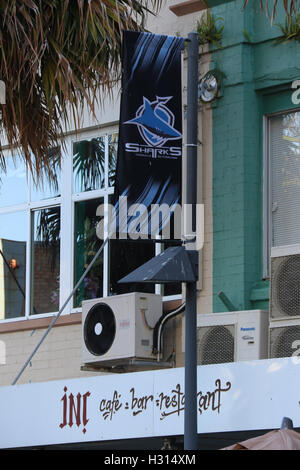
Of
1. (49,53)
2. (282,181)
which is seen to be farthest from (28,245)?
(49,53)

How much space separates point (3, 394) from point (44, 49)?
441 centimetres

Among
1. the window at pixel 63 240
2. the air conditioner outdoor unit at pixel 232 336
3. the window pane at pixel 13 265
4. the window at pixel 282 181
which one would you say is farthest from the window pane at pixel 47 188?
the air conditioner outdoor unit at pixel 232 336

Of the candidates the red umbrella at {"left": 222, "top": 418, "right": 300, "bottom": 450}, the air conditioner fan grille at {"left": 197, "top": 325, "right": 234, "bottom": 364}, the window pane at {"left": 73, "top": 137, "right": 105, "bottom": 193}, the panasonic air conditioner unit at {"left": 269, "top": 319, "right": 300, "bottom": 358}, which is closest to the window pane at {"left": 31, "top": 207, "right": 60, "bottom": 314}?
the window pane at {"left": 73, "top": 137, "right": 105, "bottom": 193}

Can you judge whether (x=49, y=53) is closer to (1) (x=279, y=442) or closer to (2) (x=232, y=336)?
(2) (x=232, y=336)

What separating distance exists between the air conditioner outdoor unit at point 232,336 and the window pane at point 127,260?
1790mm

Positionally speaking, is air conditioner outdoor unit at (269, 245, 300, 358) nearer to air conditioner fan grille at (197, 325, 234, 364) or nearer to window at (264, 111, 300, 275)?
air conditioner fan grille at (197, 325, 234, 364)

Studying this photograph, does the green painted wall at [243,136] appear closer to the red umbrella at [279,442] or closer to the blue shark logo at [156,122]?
the blue shark logo at [156,122]

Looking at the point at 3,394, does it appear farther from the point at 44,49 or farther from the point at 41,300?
the point at 44,49

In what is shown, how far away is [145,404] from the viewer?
12.0 metres

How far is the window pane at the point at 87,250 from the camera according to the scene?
15.4 m

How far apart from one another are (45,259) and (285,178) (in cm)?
411

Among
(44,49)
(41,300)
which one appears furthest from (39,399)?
(44,49)

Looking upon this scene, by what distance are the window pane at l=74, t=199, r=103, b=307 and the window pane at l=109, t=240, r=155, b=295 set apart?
28 cm
